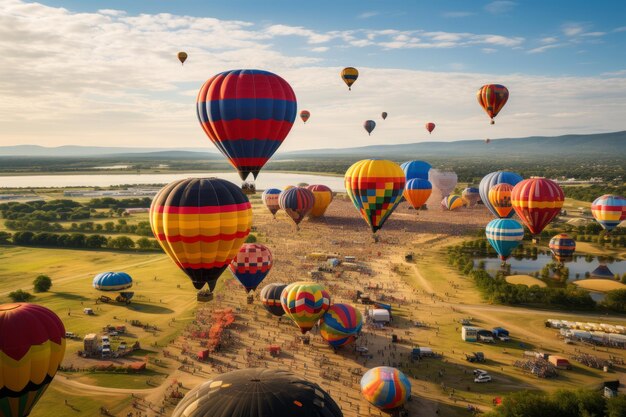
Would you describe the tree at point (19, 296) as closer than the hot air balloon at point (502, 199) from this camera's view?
Yes

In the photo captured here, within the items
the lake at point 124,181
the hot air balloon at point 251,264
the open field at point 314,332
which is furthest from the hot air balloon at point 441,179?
the lake at point 124,181

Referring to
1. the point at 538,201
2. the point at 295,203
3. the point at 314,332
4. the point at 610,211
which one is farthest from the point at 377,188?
the point at 610,211

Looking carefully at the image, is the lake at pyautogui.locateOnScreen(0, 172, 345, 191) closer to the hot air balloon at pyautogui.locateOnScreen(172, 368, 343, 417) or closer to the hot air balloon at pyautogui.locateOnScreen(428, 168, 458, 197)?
the hot air balloon at pyautogui.locateOnScreen(428, 168, 458, 197)

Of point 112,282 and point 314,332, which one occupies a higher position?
point 112,282

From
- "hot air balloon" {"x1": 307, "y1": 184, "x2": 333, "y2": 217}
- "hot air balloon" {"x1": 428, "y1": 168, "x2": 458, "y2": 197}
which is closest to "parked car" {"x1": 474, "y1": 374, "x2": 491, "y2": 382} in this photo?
"hot air balloon" {"x1": 307, "y1": 184, "x2": 333, "y2": 217}

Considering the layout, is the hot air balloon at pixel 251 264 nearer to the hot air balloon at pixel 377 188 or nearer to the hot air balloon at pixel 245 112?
the hot air balloon at pixel 245 112

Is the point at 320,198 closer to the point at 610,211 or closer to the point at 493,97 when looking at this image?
the point at 493,97

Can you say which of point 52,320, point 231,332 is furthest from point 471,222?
point 52,320
